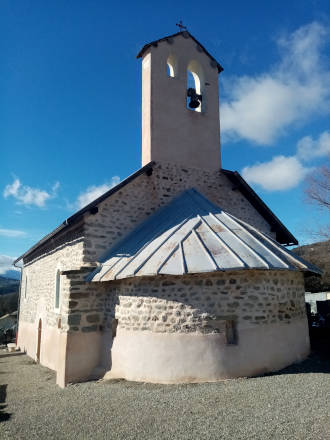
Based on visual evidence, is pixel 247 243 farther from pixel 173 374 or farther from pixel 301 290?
pixel 173 374

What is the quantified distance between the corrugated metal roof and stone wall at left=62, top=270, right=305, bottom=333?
14.5 inches

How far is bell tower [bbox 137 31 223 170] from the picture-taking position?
10.7 meters

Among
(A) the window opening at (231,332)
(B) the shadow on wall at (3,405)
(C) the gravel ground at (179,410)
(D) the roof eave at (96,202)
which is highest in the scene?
(D) the roof eave at (96,202)

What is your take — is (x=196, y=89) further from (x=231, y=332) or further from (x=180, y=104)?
(x=231, y=332)

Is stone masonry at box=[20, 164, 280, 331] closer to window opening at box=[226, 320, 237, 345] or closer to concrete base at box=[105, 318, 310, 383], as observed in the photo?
concrete base at box=[105, 318, 310, 383]

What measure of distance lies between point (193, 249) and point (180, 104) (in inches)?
236

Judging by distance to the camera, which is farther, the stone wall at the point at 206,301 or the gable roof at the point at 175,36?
the gable roof at the point at 175,36

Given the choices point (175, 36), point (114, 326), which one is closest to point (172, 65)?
point (175, 36)

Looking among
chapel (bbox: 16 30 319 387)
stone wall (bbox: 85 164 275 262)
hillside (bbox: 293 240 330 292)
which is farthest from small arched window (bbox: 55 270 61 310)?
hillside (bbox: 293 240 330 292)

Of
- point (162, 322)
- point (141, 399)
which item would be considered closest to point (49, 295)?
point (162, 322)

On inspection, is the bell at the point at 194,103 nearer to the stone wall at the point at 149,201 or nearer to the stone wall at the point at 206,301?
the stone wall at the point at 149,201

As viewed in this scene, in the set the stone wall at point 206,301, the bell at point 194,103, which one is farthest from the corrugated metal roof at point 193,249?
the bell at point 194,103

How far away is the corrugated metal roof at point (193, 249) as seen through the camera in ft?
22.3

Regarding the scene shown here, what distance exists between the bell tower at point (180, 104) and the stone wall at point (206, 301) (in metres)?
4.71
